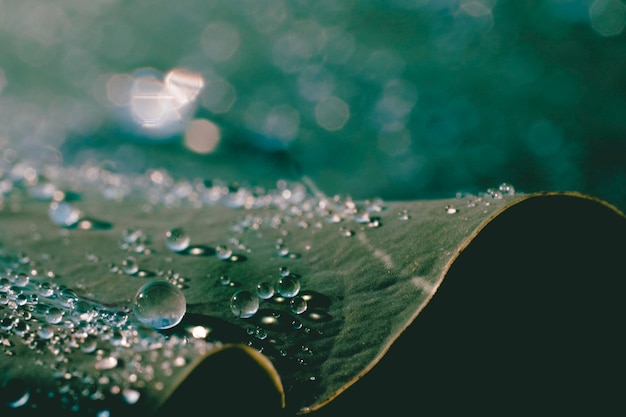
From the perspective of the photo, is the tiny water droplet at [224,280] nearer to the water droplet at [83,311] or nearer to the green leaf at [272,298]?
the green leaf at [272,298]

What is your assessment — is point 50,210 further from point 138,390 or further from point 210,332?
point 138,390

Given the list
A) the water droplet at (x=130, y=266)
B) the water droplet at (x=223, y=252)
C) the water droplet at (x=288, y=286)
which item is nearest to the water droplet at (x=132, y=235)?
the water droplet at (x=130, y=266)

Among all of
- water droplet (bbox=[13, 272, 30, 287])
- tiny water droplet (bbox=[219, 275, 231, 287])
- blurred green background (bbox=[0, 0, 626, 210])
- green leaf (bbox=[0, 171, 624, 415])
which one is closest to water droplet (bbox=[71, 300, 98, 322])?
green leaf (bbox=[0, 171, 624, 415])

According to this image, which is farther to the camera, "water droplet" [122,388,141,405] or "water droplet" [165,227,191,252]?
"water droplet" [165,227,191,252]

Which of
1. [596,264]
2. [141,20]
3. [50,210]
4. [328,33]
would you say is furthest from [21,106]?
[596,264]

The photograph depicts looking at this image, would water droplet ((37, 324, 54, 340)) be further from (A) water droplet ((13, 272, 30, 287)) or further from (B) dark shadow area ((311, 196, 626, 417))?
(B) dark shadow area ((311, 196, 626, 417))


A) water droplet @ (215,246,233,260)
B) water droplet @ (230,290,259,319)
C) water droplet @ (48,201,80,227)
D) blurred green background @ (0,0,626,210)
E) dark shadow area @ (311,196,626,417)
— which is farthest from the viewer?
blurred green background @ (0,0,626,210)

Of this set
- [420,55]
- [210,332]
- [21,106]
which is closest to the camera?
[210,332]
